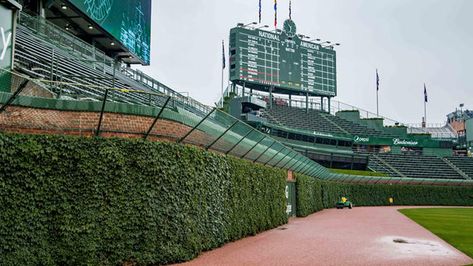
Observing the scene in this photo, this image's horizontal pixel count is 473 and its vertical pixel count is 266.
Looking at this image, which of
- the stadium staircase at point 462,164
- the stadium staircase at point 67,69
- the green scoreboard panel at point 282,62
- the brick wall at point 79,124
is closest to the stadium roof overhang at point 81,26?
the stadium staircase at point 67,69

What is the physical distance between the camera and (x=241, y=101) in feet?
205

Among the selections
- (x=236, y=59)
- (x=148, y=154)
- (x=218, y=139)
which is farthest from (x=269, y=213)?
(x=236, y=59)

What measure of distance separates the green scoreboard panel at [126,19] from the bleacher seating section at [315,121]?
30.7 meters

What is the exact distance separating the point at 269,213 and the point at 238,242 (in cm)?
497

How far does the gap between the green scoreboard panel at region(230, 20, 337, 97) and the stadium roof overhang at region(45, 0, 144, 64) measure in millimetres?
28743

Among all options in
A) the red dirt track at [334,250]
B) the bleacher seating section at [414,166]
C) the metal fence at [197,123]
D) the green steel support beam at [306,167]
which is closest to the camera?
the metal fence at [197,123]

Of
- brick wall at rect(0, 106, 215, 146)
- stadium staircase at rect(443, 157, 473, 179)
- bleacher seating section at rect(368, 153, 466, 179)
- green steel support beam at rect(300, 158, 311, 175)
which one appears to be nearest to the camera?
brick wall at rect(0, 106, 215, 146)

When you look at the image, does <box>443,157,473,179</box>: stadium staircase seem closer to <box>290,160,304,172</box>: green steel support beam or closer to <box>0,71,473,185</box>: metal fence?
<box>290,160,304,172</box>: green steel support beam

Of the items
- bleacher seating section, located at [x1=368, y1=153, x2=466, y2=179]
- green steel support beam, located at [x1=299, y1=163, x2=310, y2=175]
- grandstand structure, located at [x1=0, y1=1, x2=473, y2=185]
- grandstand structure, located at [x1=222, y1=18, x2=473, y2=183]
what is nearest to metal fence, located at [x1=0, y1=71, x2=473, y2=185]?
grandstand structure, located at [x1=0, y1=1, x2=473, y2=185]

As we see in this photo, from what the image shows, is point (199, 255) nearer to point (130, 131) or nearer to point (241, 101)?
point (130, 131)

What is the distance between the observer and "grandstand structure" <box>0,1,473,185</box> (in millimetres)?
10469

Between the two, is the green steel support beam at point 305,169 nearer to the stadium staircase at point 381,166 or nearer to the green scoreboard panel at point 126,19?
the green scoreboard panel at point 126,19

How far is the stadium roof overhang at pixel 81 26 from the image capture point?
29.6 meters

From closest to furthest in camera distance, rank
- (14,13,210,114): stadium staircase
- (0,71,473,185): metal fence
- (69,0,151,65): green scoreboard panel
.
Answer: (0,71,473,185): metal fence, (14,13,210,114): stadium staircase, (69,0,151,65): green scoreboard panel
